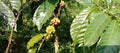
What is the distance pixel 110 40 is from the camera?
90 centimetres

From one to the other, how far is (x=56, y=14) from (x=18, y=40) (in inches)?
112

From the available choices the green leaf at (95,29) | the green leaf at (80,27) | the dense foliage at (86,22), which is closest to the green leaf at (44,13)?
the dense foliage at (86,22)

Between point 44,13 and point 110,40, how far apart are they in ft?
1.11

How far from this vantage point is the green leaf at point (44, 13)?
3.66 feet

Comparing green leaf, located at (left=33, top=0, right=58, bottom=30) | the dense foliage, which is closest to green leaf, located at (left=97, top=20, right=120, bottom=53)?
the dense foliage

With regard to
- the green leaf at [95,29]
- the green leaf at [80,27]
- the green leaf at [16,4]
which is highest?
the green leaf at [16,4]

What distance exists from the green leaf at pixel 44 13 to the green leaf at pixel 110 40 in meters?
0.26

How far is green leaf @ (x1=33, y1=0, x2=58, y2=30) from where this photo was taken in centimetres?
112

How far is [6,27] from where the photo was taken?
984 mm

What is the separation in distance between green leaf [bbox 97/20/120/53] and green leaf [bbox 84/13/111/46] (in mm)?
20

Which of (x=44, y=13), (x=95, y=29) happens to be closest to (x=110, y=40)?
(x=95, y=29)

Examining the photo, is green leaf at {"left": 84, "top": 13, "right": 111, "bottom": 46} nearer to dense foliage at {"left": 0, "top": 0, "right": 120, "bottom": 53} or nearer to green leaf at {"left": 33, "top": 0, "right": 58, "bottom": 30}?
dense foliage at {"left": 0, "top": 0, "right": 120, "bottom": 53}

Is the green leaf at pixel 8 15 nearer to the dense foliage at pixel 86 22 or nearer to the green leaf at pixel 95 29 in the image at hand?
the dense foliage at pixel 86 22

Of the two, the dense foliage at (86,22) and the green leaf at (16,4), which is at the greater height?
the green leaf at (16,4)
